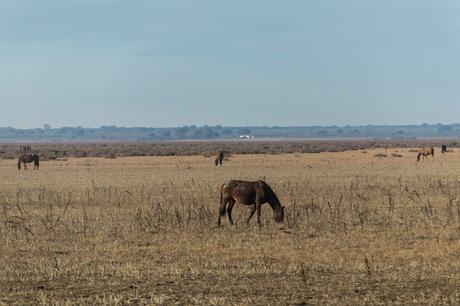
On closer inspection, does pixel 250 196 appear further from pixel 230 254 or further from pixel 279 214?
pixel 230 254

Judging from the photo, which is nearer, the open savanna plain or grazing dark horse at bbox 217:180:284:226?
the open savanna plain

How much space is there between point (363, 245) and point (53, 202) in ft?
44.9

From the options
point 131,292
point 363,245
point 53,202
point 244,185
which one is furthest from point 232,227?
point 53,202

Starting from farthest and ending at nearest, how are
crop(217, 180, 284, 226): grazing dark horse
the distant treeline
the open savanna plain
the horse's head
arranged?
the distant treeline, crop(217, 180, 284, 226): grazing dark horse, the horse's head, the open savanna plain

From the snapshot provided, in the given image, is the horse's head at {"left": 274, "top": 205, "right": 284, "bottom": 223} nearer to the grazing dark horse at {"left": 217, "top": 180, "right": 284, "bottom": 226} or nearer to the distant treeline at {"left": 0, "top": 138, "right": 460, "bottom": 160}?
the grazing dark horse at {"left": 217, "top": 180, "right": 284, "bottom": 226}

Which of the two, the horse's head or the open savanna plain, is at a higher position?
the horse's head

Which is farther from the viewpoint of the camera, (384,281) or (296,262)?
(296,262)

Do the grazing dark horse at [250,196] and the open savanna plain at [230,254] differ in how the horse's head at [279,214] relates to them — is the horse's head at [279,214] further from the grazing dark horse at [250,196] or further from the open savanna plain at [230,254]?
the open savanna plain at [230,254]

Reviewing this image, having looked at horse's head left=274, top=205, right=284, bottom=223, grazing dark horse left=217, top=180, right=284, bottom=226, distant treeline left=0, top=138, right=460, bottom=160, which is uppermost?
grazing dark horse left=217, top=180, right=284, bottom=226

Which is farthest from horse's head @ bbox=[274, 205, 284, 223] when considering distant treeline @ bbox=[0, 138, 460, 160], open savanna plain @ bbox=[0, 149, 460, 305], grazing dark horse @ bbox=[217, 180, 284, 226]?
distant treeline @ bbox=[0, 138, 460, 160]

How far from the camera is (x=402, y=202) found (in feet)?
74.9

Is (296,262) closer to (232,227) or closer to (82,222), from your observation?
(232,227)

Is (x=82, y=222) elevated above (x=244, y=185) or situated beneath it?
situated beneath

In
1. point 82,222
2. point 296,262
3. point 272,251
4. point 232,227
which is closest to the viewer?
point 296,262
